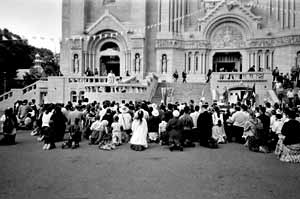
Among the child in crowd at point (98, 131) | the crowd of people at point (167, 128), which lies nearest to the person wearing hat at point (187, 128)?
the crowd of people at point (167, 128)

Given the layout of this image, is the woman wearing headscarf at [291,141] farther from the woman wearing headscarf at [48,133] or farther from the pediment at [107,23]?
the pediment at [107,23]

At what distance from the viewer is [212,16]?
36188 millimetres

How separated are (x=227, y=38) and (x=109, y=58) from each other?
14.6 metres

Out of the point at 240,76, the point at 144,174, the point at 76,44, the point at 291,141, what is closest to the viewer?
the point at 144,174

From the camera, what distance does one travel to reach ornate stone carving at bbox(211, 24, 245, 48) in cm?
3597

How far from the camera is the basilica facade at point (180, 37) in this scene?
114ft

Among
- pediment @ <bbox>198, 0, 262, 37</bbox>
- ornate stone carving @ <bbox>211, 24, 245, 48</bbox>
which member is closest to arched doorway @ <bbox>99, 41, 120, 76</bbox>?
pediment @ <bbox>198, 0, 262, 37</bbox>

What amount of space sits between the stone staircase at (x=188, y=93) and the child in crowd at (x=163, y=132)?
41.2 ft

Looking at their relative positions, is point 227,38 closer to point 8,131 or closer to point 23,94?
point 23,94

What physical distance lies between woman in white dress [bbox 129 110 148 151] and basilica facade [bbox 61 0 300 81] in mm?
23270

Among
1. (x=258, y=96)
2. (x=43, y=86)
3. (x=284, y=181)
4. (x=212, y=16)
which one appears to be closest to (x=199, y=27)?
(x=212, y=16)

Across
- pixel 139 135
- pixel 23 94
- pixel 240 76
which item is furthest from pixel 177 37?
pixel 139 135

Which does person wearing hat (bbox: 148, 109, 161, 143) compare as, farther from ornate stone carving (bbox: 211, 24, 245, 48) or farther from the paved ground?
ornate stone carving (bbox: 211, 24, 245, 48)

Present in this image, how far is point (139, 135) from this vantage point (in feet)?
39.7
